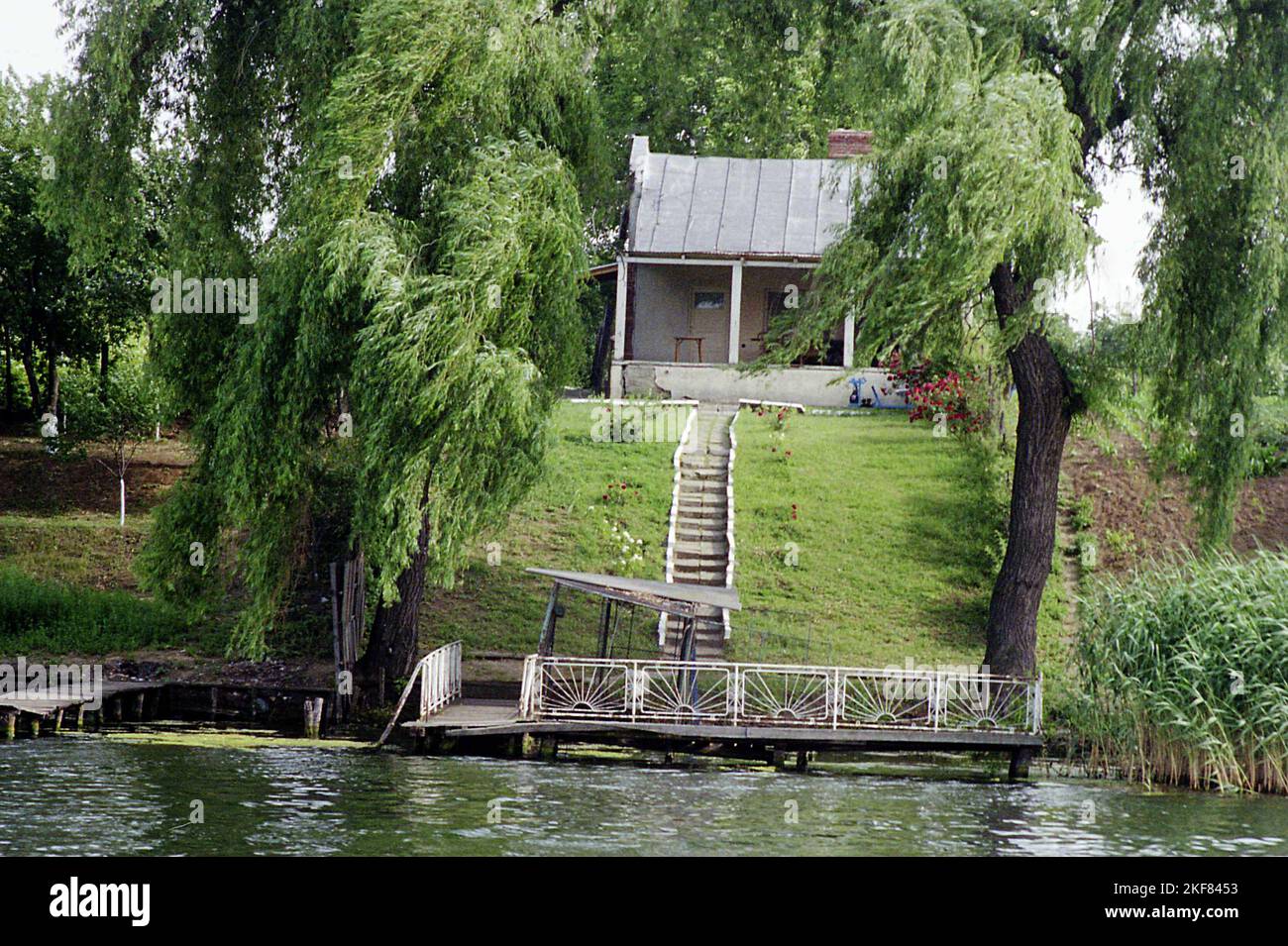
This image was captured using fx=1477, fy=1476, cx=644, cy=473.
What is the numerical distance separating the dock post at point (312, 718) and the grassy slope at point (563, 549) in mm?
4467

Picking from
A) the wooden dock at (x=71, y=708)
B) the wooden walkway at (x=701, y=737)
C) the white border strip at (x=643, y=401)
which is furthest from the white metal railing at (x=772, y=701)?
the white border strip at (x=643, y=401)

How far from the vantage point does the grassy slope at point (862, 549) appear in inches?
957

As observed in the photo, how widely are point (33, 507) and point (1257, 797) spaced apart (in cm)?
2444

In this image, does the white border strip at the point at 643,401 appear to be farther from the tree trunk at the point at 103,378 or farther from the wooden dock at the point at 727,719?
the wooden dock at the point at 727,719

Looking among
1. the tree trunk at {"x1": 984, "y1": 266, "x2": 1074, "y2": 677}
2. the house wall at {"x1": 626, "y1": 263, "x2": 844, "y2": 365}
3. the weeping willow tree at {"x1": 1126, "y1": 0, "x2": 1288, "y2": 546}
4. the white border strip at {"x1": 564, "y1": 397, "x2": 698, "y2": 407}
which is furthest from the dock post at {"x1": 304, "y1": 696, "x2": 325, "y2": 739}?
the house wall at {"x1": 626, "y1": 263, "x2": 844, "y2": 365}

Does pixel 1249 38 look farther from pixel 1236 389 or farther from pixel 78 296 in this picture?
pixel 78 296

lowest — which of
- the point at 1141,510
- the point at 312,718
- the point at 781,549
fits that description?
the point at 312,718

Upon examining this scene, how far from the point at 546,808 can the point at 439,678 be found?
611 centimetres

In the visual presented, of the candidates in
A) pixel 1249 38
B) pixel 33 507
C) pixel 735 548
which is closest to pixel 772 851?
pixel 1249 38

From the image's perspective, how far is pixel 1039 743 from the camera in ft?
59.9

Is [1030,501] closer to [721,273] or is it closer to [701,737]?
[701,737]

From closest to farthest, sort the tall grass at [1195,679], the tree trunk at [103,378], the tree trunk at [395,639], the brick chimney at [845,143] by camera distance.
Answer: the tall grass at [1195,679]
the tree trunk at [395,639]
the tree trunk at [103,378]
the brick chimney at [845,143]

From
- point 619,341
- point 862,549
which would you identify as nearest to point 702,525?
point 862,549

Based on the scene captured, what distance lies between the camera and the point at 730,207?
38312 mm
